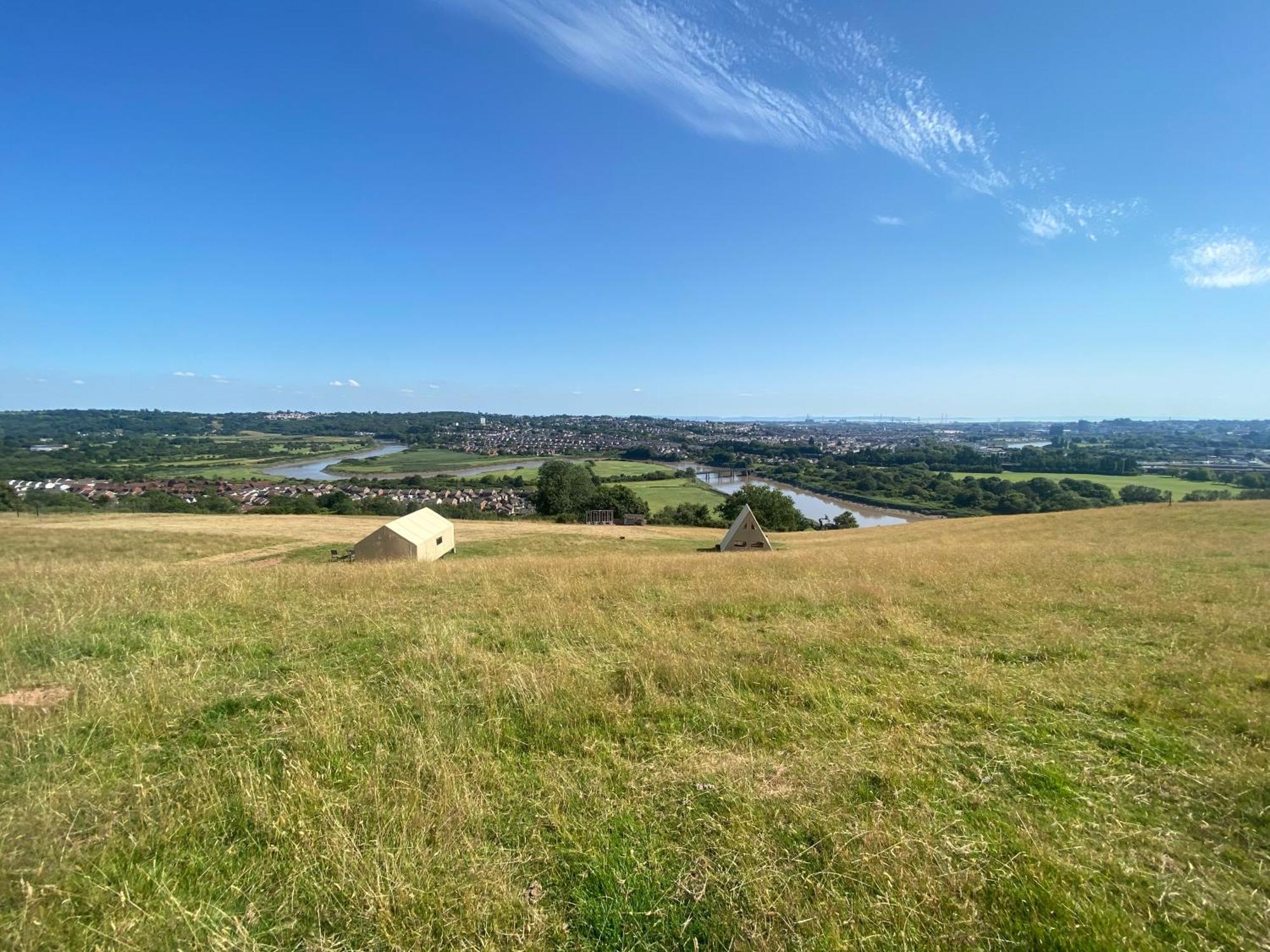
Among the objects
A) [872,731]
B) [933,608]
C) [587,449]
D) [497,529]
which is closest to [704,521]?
[497,529]

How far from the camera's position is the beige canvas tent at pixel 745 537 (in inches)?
1143

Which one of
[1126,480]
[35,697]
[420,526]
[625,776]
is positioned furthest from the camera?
[1126,480]

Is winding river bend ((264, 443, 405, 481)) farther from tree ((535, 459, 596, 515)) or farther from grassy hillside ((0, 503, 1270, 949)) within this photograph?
grassy hillside ((0, 503, 1270, 949))

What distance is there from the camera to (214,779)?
325cm

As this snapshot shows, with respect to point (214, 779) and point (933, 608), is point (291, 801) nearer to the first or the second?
point (214, 779)

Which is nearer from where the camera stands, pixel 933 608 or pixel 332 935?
pixel 332 935

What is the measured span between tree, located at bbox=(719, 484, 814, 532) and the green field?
1487 inches

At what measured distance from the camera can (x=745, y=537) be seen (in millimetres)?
29328

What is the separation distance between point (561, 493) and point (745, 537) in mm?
36621

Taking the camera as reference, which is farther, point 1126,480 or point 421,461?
point 421,461

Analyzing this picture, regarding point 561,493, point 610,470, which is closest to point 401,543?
point 561,493

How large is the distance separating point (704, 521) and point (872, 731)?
56070 millimetres

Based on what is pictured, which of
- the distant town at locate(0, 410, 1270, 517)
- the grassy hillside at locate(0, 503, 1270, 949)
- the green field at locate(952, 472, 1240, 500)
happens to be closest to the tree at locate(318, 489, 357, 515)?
the distant town at locate(0, 410, 1270, 517)

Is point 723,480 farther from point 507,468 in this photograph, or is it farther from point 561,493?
point 561,493
